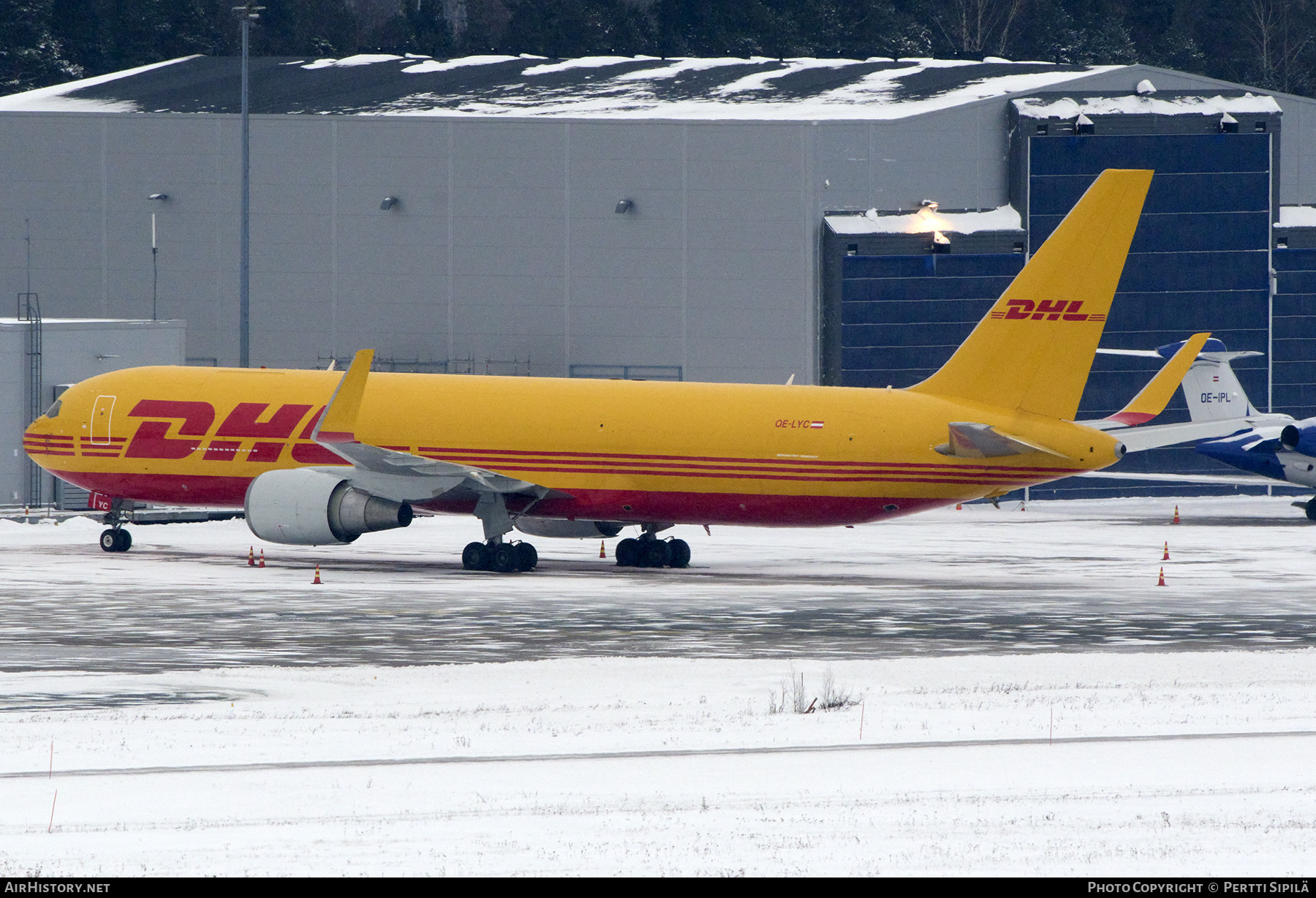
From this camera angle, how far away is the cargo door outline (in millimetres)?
A: 39812

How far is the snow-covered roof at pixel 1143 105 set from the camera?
5941 centimetres

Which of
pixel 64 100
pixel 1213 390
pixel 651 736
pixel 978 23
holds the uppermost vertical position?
pixel 978 23

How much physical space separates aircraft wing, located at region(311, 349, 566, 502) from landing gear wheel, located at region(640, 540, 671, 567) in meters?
2.34

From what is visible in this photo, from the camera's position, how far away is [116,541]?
39.9m

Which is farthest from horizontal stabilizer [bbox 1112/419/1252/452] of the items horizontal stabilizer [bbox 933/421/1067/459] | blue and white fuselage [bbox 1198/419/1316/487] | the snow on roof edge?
the snow on roof edge

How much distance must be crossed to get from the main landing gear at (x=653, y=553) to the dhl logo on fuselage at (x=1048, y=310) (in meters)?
8.11

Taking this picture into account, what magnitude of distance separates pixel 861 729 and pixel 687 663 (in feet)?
16.7

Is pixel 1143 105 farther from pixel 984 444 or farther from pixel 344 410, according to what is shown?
pixel 344 410

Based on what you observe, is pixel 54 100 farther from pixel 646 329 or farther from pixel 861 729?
pixel 861 729

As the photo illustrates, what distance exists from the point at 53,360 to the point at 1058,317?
88.2 feet

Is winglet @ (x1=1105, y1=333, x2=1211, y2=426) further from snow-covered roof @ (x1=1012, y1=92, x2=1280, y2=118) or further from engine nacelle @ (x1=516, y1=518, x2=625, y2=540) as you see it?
snow-covered roof @ (x1=1012, y1=92, x2=1280, y2=118)

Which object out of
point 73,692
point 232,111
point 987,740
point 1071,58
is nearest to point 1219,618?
point 987,740

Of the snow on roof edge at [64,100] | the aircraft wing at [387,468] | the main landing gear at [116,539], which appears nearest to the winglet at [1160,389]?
the aircraft wing at [387,468]

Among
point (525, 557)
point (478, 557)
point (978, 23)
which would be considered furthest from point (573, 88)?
point (978, 23)
